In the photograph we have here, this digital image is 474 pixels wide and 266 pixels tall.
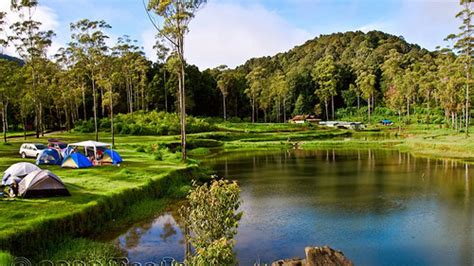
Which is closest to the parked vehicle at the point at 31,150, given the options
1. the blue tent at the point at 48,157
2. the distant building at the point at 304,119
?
the blue tent at the point at 48,157

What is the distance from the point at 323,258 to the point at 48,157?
79.2 feet

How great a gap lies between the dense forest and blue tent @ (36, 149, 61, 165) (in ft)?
55.7

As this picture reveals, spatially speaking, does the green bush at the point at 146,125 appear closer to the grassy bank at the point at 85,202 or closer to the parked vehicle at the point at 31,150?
the parked vehicle at the point at 31,150

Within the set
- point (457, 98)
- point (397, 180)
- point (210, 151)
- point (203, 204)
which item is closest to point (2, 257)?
point (203, 204)

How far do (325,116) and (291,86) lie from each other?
11112 mm

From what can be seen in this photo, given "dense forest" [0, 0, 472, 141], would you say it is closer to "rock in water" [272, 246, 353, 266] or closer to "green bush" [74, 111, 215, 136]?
"green bush" [74, 111, 215, 136]

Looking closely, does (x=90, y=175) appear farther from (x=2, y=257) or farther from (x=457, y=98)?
(x=457, y=98)

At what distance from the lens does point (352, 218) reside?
1955cm

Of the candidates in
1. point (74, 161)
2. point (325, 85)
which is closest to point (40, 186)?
point (74, 161)

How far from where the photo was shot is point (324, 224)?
18609mm

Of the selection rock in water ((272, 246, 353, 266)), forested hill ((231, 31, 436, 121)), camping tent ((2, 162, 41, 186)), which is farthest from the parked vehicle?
forested hill ((231, 31, 436, 121))

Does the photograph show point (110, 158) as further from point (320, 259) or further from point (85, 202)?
point (320, 259)

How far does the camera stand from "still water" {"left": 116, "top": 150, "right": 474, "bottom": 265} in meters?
15.1

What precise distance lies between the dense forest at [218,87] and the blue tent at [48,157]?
16991 mm
